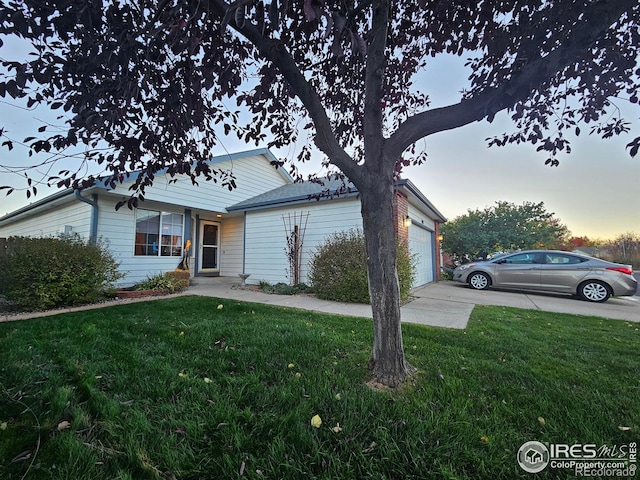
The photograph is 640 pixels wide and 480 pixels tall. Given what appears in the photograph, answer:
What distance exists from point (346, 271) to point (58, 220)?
10449 mm

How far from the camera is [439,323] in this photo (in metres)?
4.37

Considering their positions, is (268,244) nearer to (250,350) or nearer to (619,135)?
(250,350)

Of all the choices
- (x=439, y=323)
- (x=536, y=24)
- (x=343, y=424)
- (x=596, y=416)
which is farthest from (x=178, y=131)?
A: (x=439, y=323)

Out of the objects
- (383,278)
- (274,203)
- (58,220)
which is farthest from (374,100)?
(58,220)

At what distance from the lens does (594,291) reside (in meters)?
7.20

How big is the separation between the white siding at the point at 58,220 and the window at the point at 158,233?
4.33 feet

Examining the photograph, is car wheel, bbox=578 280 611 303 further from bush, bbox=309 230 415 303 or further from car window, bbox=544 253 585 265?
bush, bbox=309 230 415 303

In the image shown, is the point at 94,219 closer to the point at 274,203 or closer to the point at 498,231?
the point at 274,203

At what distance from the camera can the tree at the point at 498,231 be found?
605 inches

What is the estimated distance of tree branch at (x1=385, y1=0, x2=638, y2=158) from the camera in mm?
1727

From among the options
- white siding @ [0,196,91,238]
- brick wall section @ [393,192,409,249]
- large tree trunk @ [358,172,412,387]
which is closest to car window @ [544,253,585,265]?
brick wall section @ [393,192,409,249]

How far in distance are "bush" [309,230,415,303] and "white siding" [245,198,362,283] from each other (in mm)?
808

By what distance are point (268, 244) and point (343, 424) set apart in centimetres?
801

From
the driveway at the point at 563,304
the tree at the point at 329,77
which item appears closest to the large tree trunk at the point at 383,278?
the tree at the point at 329,77
